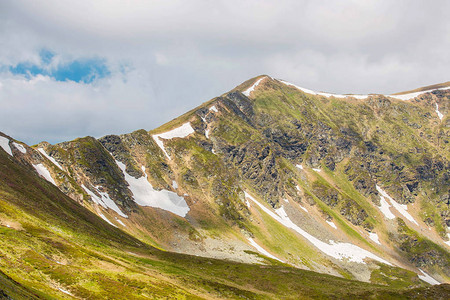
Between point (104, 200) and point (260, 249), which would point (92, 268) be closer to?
point (104, 200)

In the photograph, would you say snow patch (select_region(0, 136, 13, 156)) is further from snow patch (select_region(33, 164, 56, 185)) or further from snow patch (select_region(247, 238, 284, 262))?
snow patch (select_region(247, 238, 284, 262))

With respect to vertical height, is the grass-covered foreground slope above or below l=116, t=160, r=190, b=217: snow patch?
below

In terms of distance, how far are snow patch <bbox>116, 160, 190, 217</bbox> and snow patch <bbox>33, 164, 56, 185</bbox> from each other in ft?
157

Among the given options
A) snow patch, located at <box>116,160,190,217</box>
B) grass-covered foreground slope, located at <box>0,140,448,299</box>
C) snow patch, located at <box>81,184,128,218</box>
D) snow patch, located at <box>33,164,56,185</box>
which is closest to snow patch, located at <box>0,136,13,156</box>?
grass-covered foreground slope, located at <box>0,140,448,299</box>

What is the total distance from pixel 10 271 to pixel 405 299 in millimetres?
99126

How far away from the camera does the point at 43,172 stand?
469ft

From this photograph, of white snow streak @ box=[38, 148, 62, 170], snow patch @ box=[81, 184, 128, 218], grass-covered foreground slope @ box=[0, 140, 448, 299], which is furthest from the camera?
white snow streak @ box=[38, 148, 62, 170]

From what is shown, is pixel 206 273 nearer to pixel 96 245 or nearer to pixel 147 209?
pixel 96 245

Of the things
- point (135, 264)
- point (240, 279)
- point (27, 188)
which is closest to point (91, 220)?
point (27, 188)

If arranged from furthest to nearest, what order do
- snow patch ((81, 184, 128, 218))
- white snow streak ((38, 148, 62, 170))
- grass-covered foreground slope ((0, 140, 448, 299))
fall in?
Answer: 1. white snow streak ((38, 148, 62, 170))
2. snow patch ((81, 184, 128, 218))
3. grass-covered foreground slope ((0, 140, 448, 299))

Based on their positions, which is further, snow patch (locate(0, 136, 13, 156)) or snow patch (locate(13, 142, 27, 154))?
snow patch (locate(13, 142, 27, 154))

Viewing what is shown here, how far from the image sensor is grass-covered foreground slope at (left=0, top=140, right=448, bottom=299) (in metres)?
47.4

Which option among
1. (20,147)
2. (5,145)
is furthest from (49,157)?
(5,145)

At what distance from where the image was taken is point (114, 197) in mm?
164375
